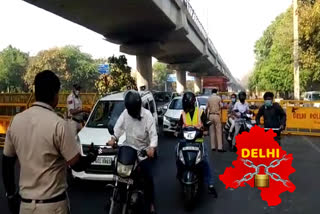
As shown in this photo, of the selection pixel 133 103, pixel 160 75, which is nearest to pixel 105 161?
pixel 133 103

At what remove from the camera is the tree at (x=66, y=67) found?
66438 mm

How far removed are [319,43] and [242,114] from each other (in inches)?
535

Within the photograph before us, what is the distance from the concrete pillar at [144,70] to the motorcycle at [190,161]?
2555 centimetres

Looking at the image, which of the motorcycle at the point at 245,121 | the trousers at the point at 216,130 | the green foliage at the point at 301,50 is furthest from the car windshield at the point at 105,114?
the green foliage at the point at 301,50

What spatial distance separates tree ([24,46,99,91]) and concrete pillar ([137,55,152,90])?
115ft

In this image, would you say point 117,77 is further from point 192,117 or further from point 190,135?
point 190,135

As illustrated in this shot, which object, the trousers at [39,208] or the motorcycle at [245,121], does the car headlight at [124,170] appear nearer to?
the trousers at [39,208]

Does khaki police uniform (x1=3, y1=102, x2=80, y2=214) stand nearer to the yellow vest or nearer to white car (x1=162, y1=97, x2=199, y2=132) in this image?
the yellow vest

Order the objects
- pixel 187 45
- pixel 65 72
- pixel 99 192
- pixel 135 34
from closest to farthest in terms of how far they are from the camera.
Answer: pixel 99 192
pixel 135 34
pixel 187 45
pixel 65 72

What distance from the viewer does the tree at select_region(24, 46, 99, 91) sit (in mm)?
66438

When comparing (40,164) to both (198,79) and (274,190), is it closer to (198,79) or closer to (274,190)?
(274,190)

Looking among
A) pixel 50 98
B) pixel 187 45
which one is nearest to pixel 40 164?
pixel 50 98

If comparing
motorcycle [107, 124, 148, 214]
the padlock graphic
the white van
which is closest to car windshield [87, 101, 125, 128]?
the white van

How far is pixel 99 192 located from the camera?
667 centimetres
